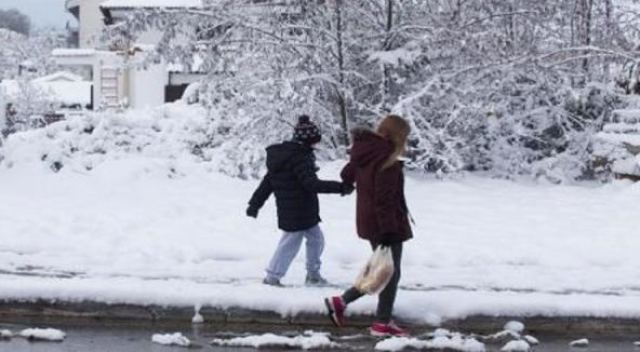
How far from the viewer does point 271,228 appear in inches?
476

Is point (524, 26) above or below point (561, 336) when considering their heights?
above

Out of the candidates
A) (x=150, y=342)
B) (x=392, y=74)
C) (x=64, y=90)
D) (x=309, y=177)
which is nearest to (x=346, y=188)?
(x=309, y=177)

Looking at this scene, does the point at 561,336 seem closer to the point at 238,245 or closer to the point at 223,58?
the point at 238,245

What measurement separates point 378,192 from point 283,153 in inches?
51.5

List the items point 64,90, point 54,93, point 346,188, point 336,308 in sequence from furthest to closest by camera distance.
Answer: point 64,90 → point 54,93 → point 346,188 → point 336,308

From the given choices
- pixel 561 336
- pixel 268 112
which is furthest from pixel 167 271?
pixel 268 112

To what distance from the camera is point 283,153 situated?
899 cm

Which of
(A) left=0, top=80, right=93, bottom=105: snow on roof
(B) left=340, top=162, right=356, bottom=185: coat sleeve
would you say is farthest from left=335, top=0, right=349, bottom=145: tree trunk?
(A) left=0, top=80, right=93, bottom=105: snow on roof

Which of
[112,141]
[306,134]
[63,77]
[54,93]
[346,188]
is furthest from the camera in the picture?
[63,77]

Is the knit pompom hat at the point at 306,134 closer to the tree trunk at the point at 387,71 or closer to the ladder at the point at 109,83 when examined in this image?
the tree trunk at the point at 387,71

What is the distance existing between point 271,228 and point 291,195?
3089 mm

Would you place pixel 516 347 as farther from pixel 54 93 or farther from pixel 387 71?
pixel 54 93

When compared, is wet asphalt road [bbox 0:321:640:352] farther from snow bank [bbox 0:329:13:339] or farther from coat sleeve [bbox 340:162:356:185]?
coat sleeve [bbox 340:162:356:185]

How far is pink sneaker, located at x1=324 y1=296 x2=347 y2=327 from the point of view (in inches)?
327
